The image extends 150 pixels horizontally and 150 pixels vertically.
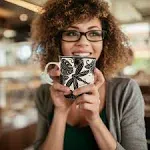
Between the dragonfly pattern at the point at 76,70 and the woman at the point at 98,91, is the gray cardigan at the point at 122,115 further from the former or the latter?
the dragonfly pattern at the point at 76,70

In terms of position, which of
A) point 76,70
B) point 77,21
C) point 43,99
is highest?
point 77,21

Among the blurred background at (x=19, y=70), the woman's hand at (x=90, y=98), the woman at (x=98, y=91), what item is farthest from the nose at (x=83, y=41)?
the blurred background at (x=19, y=70)

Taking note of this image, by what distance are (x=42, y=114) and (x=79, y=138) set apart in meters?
0.13

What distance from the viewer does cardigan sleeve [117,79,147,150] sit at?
661 millimetres

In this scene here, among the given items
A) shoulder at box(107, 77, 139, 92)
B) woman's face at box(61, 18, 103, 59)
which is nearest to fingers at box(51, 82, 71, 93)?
woman's face at box(61, 18, 103, 59)

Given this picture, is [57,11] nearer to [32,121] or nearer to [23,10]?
[23,10]

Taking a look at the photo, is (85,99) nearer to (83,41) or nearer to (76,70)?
(76,70)

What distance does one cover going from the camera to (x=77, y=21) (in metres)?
0.67

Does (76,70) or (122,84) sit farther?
(122,84)

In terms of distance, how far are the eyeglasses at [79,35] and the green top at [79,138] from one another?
0.67 ft

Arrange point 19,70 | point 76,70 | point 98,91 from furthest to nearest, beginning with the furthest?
point 19,70 → point 98,91 → point 76,70

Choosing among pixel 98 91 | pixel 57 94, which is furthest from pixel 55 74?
pixel 98 91

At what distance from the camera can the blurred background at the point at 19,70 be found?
777 mm

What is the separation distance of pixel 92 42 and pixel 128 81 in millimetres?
180
